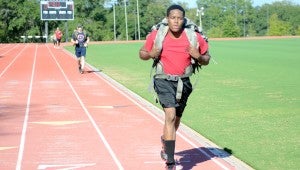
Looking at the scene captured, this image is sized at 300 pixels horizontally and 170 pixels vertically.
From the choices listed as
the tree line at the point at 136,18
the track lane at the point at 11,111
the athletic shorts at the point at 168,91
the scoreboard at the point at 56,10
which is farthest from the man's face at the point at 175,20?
the tree line at the point at 136,18

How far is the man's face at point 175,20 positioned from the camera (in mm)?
6129

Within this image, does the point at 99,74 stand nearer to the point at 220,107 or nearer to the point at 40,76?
the point at 40,76

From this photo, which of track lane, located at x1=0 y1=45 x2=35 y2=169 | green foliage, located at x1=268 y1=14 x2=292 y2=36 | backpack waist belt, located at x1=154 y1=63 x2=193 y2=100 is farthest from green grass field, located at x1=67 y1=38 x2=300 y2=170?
green foliage, located at x1=268 y1=14 x2=292 y2=36

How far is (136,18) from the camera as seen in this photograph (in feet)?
338

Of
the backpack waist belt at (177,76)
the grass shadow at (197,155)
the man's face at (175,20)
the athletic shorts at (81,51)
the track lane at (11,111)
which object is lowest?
the track lane at (11,111)

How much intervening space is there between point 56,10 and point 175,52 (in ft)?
162

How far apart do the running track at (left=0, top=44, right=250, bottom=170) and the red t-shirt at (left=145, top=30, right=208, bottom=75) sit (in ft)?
4.72

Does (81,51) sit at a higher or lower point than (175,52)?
lower

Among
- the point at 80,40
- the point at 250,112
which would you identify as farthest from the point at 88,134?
the point at 80,40

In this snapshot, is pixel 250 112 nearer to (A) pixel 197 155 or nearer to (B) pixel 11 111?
(A) pixel 197 155

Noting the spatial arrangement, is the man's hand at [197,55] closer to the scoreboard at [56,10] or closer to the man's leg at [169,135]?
the man's leg at [169,135]

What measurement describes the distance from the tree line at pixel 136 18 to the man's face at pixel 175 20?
190ft

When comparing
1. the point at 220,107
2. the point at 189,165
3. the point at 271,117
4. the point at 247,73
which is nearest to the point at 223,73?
the point at 247,73

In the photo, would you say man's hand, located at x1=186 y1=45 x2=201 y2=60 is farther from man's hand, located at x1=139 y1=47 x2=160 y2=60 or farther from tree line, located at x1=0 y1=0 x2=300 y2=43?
tree line, located at x1=0 y1=0 x2=300 y2=43
